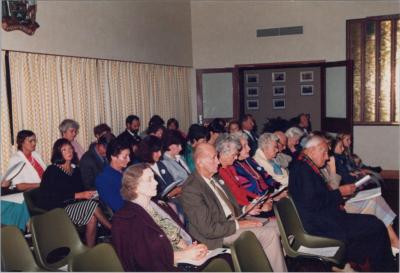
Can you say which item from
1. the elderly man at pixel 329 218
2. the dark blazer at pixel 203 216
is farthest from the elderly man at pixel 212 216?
the elderly man at pixel 329 218

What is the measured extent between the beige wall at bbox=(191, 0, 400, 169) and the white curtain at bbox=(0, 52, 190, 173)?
148 centimetres

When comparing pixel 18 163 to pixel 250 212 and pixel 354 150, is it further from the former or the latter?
pixel 354 150

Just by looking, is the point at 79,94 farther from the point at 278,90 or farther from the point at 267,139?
the point at 278,90

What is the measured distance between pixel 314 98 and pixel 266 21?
2.71 m

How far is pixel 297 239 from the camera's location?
396 centimetres

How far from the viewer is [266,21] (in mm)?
10859

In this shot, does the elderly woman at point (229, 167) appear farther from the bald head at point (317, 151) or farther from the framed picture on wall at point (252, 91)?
the framed picture on wall at point (252, 91)

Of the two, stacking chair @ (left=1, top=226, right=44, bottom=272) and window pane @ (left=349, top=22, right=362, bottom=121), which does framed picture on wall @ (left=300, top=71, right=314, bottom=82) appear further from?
stacking chair @ (left=1, top=226, right=44, bottom=272)

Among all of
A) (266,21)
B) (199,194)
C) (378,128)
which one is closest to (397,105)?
(378,128)

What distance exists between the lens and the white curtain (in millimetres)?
6492

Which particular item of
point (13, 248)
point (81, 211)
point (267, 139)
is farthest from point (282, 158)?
point (13, 248)

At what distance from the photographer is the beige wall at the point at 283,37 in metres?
10.1

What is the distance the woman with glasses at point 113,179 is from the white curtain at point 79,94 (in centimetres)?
219

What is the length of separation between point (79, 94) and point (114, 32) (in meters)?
1.45
